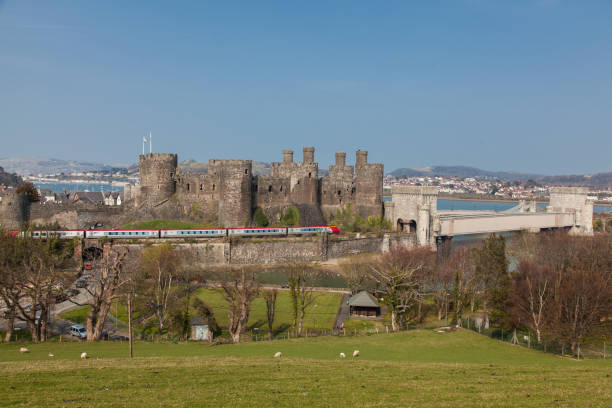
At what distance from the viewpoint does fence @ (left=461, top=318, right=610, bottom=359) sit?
1027 inches

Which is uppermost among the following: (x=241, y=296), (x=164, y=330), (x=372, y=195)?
(x=372, y=195)

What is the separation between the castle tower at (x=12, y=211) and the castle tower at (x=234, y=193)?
20825 millimetres

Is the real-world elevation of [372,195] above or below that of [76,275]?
above

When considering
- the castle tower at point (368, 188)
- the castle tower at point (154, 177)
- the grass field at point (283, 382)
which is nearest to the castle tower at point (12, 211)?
the castle tower at point (154, 177)

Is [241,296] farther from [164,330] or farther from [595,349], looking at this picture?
[595,349]

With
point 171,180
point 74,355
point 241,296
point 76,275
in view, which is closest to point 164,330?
point 241,296

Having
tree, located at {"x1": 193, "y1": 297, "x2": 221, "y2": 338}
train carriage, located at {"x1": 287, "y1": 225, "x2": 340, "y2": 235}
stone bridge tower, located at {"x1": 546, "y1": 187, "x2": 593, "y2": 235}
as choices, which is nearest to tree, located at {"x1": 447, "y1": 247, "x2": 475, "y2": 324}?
tree, located at {"x1": 193, "y1": 297, "x2": 221, "y2": 338}

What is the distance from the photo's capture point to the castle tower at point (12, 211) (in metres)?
57.6

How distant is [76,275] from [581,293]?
39.4 meters

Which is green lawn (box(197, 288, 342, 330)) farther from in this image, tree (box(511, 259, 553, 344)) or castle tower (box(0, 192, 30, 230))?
castle tower (box(0, 192, 30, 230))

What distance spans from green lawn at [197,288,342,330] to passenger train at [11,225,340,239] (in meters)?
12.0

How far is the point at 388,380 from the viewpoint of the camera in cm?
1691

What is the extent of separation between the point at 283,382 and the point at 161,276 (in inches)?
923

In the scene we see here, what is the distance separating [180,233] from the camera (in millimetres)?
56000
